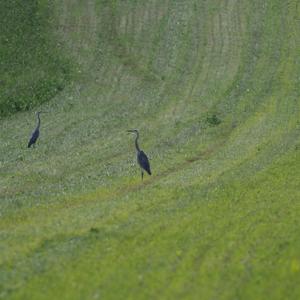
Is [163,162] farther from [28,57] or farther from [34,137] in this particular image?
[28,57]

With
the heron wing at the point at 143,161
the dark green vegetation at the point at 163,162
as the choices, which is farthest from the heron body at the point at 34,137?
the heron wing at the point at 143,161

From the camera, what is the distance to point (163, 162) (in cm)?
3728

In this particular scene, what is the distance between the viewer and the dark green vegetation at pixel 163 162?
20.4 metres

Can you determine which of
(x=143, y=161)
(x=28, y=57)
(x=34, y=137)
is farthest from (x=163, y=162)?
(x=28, y=57)

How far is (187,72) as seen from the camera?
198 feet

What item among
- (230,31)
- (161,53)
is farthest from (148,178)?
(230,31)

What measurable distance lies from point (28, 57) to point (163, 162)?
90.0ft

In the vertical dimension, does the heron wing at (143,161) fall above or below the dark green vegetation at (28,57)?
above

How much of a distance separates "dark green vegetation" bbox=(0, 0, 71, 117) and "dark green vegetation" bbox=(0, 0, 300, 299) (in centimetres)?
134

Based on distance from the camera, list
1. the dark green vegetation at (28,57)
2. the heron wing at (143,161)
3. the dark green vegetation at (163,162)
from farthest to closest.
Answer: the dark green vegetation at (28,57) < the heron wing at (143,161) < the dark green vegetation at (163,162)

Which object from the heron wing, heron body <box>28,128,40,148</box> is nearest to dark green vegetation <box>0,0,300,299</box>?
the heron wing

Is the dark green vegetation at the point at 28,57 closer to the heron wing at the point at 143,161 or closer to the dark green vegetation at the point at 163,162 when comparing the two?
the dark green vegetation at the point at 163,162

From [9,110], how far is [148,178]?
820 inches

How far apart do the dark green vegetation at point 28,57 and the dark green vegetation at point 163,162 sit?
1.34m
